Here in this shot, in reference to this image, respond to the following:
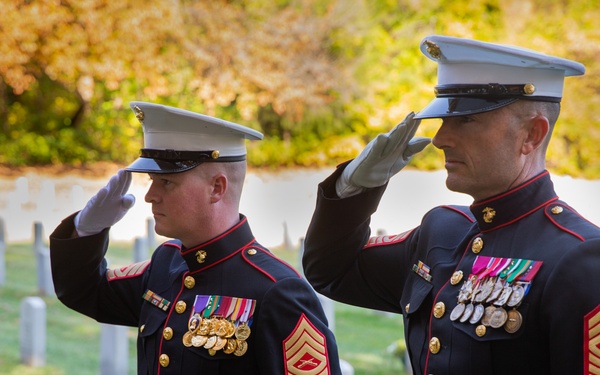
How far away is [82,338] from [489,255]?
5372 millimetres

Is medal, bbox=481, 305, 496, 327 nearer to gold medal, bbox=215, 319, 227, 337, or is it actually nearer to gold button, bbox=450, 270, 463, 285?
gold button, bbox=450, 270, 463, 285

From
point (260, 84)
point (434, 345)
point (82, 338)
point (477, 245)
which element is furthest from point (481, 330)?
point (260, 84)

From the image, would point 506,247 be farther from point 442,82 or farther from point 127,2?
point 127,2

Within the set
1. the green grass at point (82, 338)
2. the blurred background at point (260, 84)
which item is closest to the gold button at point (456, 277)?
the green grass at point (82, 338)

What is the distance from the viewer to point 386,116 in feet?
32.8

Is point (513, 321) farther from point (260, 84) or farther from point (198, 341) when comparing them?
point (260, 84)

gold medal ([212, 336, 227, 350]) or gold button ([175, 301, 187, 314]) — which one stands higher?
gold button ([175, 301, 187, 314])

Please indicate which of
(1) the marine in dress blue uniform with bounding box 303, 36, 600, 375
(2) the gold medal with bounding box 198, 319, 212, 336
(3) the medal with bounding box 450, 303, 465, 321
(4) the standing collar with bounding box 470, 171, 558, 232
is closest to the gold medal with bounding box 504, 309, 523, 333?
(1) the marine in dress blue uniform with bounding box 303, 36, 600, 375

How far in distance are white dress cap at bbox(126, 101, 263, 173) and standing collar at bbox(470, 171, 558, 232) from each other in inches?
34.1

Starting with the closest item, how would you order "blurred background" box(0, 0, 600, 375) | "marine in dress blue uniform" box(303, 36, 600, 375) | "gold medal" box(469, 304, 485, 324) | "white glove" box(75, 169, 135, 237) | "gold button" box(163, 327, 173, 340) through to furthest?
"marine in dress blue uniform" box(303, 36, 600, 375) → "gold medal" box(469, 304, 485, 324) → "gold button" box(163, 327, 173, 340) → "white glove" box(75, 169, 135, 237) → "blurred background" box(0, 0, 600, 375)

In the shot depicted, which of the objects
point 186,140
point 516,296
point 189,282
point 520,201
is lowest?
point 189,282

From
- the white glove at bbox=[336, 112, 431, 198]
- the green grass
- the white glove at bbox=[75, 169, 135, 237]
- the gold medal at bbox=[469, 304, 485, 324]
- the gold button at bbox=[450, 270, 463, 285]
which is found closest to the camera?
the gold medal at bbox=[469, 304, 485, 324]

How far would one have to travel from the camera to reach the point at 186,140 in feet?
8.84

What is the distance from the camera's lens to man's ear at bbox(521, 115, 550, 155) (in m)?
2.04
